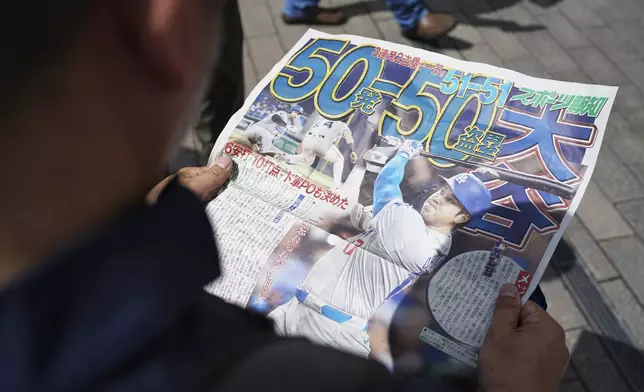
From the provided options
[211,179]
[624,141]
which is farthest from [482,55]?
[211,179]

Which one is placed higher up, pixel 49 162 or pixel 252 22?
pixel 49 162

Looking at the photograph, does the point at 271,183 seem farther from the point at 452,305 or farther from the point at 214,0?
the point at 214,0

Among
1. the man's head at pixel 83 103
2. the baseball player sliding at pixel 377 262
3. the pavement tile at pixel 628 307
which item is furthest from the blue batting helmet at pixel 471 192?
the pavement tile at pixel 628 307

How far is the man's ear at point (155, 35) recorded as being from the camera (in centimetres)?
24

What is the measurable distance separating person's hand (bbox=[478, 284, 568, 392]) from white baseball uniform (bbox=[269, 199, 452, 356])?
0.10 m

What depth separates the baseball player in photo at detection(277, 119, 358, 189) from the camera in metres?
0.73

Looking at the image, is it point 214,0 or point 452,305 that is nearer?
point 214,0

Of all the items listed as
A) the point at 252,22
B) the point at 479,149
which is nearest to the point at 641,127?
the point at 479,149

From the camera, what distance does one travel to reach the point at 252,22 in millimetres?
1727

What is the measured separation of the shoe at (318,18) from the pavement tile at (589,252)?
929 millimetres

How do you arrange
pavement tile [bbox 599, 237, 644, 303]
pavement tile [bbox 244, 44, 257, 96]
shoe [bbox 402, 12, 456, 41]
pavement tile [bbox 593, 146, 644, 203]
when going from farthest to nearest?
shoe [bbox 402, 12, 456, 41]
pavement tile [bbox 244, 44, 257, 96]
pavement tile [bbox 593, 146, 644, 203]
pavement tile [bbox 599, 237, 644, 303]

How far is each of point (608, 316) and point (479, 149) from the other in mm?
574

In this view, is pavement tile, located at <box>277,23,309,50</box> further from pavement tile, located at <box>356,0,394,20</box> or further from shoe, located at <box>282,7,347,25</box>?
pavement tile, located at <box>356,0,394,20</box>

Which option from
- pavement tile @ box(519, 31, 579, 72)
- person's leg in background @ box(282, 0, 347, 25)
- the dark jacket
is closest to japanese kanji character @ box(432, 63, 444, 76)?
the dark jacket
